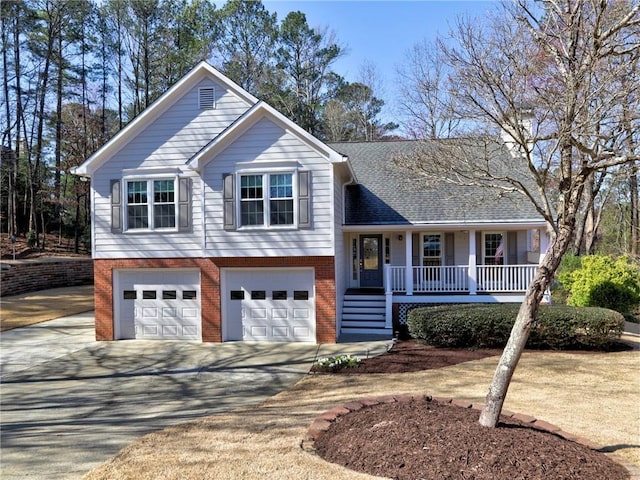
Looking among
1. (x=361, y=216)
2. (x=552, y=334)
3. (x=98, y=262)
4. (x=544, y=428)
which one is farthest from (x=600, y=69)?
(x=98, y=262)

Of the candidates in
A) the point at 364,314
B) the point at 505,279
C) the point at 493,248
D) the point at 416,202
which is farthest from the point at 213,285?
the point at 493,248

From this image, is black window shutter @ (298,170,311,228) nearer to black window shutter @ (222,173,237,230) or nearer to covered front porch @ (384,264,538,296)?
black window shutter @ (222,173,237,230)

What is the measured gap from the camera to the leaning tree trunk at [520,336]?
208 inches

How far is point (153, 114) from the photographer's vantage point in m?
13.5

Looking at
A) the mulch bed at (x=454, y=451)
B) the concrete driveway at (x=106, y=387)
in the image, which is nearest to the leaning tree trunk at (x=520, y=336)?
the mulch bed at (x=454, y=451)

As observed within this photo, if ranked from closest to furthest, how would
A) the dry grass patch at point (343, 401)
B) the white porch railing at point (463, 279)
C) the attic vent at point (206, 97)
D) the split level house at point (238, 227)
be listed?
the dry grass patch at point (343, 401)
the split level house at point (238, 227)
the attic vent at point (206, 97)
the white porch railing at point (463, 279)

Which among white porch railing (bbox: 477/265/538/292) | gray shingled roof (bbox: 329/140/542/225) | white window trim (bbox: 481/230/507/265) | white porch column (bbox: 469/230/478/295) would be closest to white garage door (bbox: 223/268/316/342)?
gray shingled roof (bbox: 329/140/542/225)

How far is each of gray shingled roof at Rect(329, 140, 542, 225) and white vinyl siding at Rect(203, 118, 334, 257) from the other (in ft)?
8.28

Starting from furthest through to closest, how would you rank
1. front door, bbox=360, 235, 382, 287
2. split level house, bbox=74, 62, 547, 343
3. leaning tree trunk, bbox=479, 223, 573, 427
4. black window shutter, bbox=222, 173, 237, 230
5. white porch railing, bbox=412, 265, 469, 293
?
front door, bbox=360, 235, 382, 287
white porch railing, bbox=412, 265, 469, 293
black window shutter, bbox=222, 173, 237, 230
split level house, bbox=74, 62, 547, 343
leaning tree trunk, bbox=479, 223, 573, 427

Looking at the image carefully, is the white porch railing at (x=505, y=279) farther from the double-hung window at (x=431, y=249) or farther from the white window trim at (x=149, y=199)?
the white window trim at (x=149, y=199)

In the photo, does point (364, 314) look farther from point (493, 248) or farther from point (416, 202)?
point (493, 248)

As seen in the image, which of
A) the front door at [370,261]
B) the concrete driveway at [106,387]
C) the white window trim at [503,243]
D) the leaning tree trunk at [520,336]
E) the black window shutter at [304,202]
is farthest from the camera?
the front door at [370,261]

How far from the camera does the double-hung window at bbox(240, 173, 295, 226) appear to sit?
1274 centimetres

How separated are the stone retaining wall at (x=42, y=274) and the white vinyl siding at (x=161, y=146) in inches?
455
